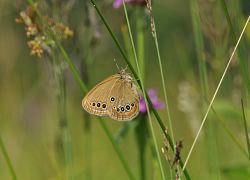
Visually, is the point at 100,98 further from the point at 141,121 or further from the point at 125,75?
the point at 141,121

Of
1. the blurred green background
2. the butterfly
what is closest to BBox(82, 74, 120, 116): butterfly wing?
the butterfly

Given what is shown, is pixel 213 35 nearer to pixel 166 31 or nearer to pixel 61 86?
pixel 61 86

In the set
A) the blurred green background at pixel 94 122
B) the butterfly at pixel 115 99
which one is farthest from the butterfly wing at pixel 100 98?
the blurred green background at pixel 94 122

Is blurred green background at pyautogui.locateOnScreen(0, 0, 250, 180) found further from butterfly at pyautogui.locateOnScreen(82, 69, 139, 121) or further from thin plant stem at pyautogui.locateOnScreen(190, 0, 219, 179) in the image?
butterfly at pyautogui.locateOnScreen(82, 69, 139, 121)

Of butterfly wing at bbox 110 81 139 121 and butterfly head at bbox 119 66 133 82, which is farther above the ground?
butterfly head at bbox 119 66 133 82

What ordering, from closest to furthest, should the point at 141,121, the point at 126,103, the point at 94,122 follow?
1. the point at 126,103
2. the point at 141,121
3. the point at 94,122

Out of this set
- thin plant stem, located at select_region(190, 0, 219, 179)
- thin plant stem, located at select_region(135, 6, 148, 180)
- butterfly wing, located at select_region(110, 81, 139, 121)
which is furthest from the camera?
thin plant stem, located at select_region(135, 6, 148, 180)

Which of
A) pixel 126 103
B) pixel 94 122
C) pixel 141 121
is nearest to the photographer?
pixel 126 103

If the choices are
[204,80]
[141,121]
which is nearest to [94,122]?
[141,121]

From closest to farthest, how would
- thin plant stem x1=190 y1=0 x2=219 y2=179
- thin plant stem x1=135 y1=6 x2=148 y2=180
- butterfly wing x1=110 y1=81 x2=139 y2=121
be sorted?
butterfly wing x1=110 y1=81 x2=139 y2=121, thin plant stem x1=190 y1=0 x2=219 y2=179, thin plant stem x1=135 y1=6 x2=148 y2=180
